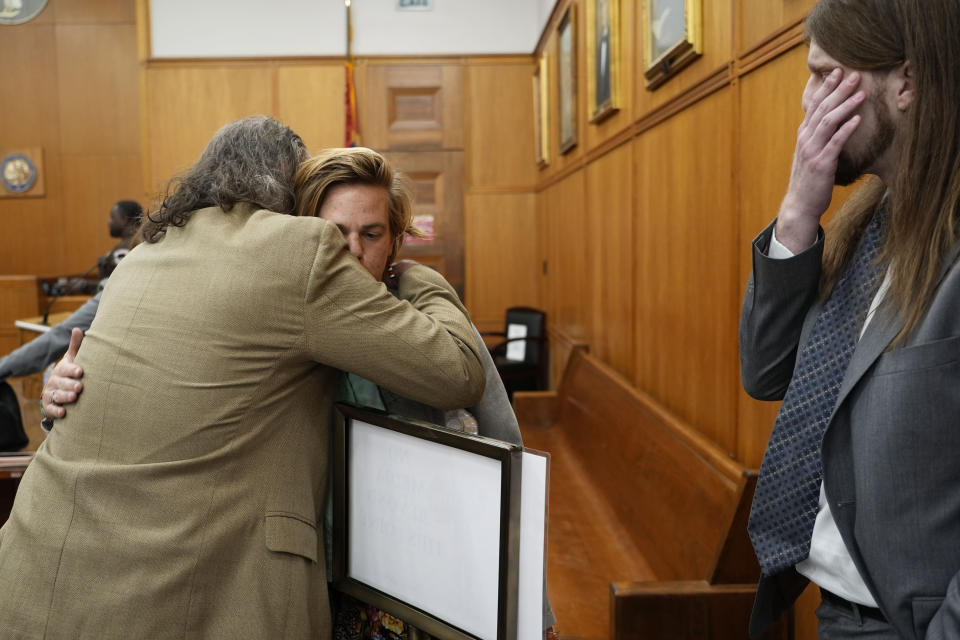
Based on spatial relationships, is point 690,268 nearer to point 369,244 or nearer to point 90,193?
point 369,244

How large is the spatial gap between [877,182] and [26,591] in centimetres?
151

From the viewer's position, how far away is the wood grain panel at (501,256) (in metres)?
7.82

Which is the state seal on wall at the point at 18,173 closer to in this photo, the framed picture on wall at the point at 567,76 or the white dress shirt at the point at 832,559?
the framed picture on wall at the point at 567,76

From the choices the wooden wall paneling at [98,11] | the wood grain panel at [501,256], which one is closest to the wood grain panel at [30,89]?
the wooden wall paneling at [98,11]

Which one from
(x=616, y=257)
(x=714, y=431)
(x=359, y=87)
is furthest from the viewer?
(x=359, y=87)

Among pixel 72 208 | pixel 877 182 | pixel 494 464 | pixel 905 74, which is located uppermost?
pixel 72 208

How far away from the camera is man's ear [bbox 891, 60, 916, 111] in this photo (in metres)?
1.03

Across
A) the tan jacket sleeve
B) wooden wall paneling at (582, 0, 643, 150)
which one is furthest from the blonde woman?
wooden wall paneling at (582, 0, 643, 150)

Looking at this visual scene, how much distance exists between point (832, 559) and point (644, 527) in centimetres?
173

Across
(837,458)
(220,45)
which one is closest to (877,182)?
(837,458)

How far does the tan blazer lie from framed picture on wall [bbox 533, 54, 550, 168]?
18.1 ft

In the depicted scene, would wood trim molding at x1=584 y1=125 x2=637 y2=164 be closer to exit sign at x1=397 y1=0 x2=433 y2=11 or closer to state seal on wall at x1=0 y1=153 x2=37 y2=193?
exit sign at x1=397 y1=0 x2=433 y2=11

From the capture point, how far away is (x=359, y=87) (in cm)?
771

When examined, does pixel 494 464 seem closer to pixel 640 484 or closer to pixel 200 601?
pixel 200 601
